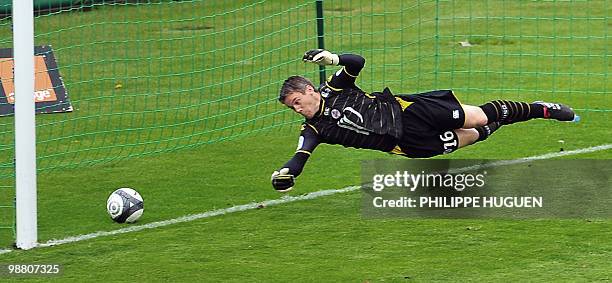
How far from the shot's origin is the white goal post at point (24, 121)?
27.2ft

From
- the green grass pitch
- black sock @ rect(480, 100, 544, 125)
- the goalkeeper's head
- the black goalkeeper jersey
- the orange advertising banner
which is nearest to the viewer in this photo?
the green grass pitch

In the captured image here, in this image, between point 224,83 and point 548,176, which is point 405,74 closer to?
point 224,83

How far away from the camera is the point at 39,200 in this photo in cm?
970

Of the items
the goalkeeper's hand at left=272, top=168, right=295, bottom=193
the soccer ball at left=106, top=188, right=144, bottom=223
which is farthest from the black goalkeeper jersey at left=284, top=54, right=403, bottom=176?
the soccer ball at left=106, top=188, right=144, bottom=223

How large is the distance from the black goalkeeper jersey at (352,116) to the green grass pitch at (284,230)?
60 cm

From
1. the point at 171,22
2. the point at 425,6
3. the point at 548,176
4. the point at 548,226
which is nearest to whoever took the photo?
the point at 548,226

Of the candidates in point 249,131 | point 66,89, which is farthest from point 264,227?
point 66,89

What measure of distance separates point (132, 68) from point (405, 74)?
3034mm

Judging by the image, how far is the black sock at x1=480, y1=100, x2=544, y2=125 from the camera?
30.7ft

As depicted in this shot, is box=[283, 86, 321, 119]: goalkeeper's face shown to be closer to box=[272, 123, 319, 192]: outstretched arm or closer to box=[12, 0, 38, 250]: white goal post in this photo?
box=[272, 123, 319, 192]: outstretched arm

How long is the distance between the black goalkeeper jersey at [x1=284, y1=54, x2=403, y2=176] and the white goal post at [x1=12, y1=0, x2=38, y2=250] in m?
1.84

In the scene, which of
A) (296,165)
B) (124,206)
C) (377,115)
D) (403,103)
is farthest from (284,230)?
(403,103)

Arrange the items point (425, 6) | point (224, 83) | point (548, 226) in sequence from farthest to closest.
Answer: point (425, 6)
point (224, 83)
point (548, 226)

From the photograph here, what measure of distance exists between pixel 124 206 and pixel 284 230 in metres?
1.18
